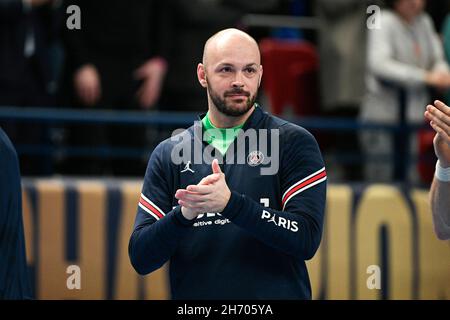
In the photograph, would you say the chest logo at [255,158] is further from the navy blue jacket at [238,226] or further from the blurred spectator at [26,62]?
the blurred spectator at [26,62]

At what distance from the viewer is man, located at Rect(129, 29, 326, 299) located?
4867 millimetres

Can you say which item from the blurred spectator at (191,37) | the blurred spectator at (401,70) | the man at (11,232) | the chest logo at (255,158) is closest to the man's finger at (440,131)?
the chest logo at (255,158)

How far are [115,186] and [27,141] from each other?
95 cm

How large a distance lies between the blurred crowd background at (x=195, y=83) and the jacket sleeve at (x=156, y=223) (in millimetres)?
3476

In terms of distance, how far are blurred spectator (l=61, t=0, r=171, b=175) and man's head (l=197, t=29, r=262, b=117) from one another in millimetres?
3322

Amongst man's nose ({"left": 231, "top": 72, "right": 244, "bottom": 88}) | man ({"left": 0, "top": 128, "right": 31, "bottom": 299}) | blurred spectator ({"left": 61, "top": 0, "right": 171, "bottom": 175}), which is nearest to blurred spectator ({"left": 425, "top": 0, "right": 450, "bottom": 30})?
blurred spectator ({"left": 61, "top": 0, "right": 171, "bottom": 175})

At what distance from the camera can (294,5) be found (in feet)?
33.9

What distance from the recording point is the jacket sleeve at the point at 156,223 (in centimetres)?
483

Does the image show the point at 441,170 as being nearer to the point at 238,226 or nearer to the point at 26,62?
the point at 238,226

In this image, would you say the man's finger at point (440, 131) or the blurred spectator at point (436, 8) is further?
the blurred spectator at point (436, 8)

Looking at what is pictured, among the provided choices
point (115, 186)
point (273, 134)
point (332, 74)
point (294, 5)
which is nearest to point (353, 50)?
point (332, 74)

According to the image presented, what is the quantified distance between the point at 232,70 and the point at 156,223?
0.77 m

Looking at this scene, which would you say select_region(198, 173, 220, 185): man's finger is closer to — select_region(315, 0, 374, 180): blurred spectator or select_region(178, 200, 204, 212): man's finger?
select_region(178, 200, 204, 212): man's finger

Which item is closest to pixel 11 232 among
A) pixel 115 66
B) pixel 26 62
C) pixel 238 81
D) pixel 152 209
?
pixel 152 209
